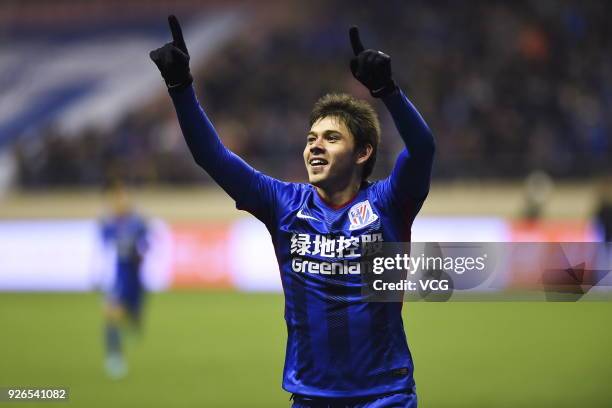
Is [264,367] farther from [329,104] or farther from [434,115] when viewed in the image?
[434,115]

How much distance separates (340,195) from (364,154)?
0.74 ft

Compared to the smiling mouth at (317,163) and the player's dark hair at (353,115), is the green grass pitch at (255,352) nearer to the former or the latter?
the player's dark hair at (353,115)

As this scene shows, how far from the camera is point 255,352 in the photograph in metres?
12.3

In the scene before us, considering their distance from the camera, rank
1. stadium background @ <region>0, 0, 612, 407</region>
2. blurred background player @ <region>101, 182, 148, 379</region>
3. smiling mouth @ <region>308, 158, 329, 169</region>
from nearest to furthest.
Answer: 1. smiling mouth @ <region>308, 158, 329, 169</region>
2. blurred background player @ <region>101, 182, 148, 379</region>
3. stadium background @ <region>0, 0, 612, 407</region>

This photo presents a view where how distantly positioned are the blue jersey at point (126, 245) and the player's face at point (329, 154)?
7.04 meters

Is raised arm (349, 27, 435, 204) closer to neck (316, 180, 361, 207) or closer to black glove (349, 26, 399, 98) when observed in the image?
black glove (349, 26, 399, 98)

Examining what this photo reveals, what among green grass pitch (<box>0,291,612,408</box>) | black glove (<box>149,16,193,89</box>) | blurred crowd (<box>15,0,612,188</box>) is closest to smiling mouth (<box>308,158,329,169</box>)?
black glove (<box>149,16,193,89</box>)

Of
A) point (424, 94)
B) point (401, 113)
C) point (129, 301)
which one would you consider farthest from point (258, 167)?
point (401, 113)

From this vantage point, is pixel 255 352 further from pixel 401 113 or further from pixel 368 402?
pixel 401 113

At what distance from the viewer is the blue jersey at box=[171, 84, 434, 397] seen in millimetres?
4324

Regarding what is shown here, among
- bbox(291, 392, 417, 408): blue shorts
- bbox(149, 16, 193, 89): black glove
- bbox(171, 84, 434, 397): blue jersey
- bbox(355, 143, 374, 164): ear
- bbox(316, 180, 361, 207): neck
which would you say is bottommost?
bbox(291, 392, 417, 408): blue shorts

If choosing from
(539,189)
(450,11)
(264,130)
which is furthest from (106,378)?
(450,11)

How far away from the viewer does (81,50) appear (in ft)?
92.3

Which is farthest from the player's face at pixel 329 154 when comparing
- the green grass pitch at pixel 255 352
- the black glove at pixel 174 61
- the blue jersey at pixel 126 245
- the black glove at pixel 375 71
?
the blue jersey at pixel 126 245
